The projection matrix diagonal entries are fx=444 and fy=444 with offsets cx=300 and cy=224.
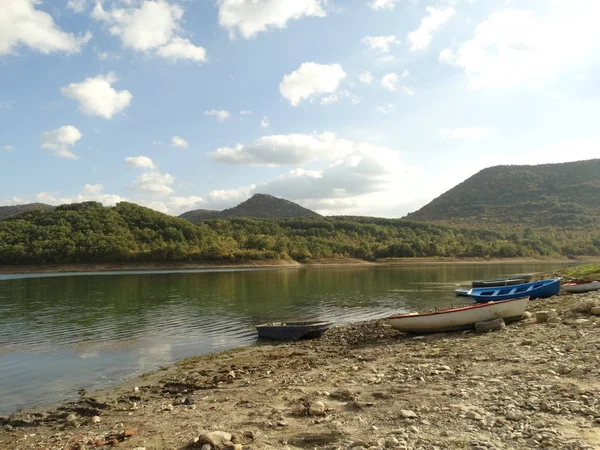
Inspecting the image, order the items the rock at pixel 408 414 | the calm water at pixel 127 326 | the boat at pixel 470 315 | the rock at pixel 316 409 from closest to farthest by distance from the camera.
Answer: the rock at pixel 408 414 → the rock at pixel 316 409 → the calm water at pixel 127 326 → the boat at pixel 470 315

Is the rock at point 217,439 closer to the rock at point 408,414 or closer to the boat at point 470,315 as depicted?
the rock at point 408,414

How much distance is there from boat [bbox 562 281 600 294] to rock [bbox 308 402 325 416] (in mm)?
28548

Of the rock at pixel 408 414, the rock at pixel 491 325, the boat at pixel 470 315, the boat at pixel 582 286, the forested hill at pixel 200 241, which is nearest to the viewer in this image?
the rock at pixel 408 414

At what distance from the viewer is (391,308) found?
119 feet

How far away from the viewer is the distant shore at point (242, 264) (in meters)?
115

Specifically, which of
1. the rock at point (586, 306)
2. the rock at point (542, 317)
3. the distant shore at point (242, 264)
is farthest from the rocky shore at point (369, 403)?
the distant shore at point (242, 264)

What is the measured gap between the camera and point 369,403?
10.1 m

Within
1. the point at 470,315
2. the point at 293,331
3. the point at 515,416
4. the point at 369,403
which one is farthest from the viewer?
the point at 293,331

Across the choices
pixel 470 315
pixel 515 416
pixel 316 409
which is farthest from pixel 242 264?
pixel 515 416

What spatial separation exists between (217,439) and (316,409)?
94.1 inches

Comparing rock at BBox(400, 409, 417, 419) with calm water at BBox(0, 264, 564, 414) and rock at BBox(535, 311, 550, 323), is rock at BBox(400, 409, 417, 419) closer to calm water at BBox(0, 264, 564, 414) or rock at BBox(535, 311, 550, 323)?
calm water at BBox(0, 264, 564, 414)

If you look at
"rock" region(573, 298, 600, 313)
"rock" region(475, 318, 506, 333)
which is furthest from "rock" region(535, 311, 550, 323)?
"rock" region(475, 318, 506, 333)

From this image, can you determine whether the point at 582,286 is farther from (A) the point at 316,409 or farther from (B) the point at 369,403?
(A) the point at 316,409

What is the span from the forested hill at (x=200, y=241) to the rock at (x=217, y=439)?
123 meters
